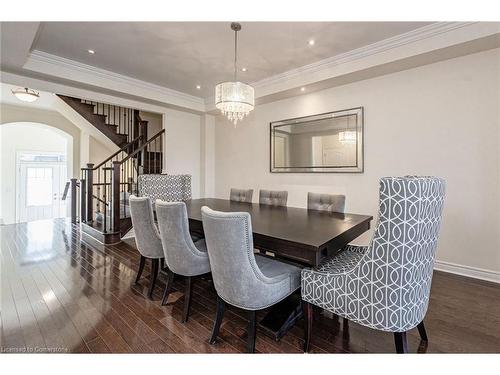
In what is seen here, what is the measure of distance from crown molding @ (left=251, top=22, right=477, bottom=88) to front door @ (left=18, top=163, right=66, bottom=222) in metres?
7.64

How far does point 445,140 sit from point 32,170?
32.6 ft

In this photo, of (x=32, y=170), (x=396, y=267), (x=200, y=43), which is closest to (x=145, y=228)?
(x=396, y=267)

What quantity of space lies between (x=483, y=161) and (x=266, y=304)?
2965mm

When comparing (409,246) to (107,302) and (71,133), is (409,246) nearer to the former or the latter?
(107,302)

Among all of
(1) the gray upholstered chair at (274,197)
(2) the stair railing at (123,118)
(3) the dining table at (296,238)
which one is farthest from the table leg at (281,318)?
(2) the stair railing at (123,118)

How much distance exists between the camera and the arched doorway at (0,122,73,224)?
22.4ft

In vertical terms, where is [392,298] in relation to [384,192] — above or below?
below

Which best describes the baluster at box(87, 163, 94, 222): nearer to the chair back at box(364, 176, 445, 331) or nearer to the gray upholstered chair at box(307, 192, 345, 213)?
the gray upholstered chair at box(307, 192, 345, 213)

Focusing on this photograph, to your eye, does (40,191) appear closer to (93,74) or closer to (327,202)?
(93,74)

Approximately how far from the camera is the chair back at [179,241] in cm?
192

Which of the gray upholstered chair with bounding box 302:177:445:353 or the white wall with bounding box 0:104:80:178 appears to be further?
the white wall with bounding box 0:104:80:178

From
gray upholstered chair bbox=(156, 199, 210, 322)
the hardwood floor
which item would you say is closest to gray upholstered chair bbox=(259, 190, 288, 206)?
the hardwood floor
